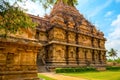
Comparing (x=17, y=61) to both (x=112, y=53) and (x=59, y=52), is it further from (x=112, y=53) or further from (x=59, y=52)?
(x=112, y=53)

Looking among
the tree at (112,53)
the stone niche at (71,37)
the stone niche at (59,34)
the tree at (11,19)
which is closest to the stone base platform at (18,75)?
the tree at (11,19)

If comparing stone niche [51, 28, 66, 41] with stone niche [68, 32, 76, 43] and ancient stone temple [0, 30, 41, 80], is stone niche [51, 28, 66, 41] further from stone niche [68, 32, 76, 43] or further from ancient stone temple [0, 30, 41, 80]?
ancient stone temple [0, 30, 41, 80]

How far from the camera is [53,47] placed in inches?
1075

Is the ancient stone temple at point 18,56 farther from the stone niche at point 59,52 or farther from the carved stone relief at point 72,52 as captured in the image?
the carved stone relief at point 72,52

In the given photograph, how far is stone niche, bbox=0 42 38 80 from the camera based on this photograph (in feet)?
17.7

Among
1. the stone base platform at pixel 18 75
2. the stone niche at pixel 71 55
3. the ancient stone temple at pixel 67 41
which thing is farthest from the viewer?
the stone niche at pixel 71 55

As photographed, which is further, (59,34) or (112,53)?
(112,53)

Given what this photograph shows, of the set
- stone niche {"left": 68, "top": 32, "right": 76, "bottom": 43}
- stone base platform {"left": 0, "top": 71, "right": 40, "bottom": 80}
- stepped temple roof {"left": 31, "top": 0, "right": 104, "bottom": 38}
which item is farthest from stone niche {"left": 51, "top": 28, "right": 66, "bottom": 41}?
stone base platform {"left": 0, "top": 71, "right": 40, "bottom": 80}

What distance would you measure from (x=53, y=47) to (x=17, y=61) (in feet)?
70.6

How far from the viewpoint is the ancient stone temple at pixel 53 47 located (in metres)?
5.65

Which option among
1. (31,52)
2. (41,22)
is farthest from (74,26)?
(31,52)

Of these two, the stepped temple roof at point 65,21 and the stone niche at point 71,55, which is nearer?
the stone niche at point 71,55

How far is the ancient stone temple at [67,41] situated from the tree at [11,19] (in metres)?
18.4

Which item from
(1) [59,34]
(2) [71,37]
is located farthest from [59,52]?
(2) [71,37]
